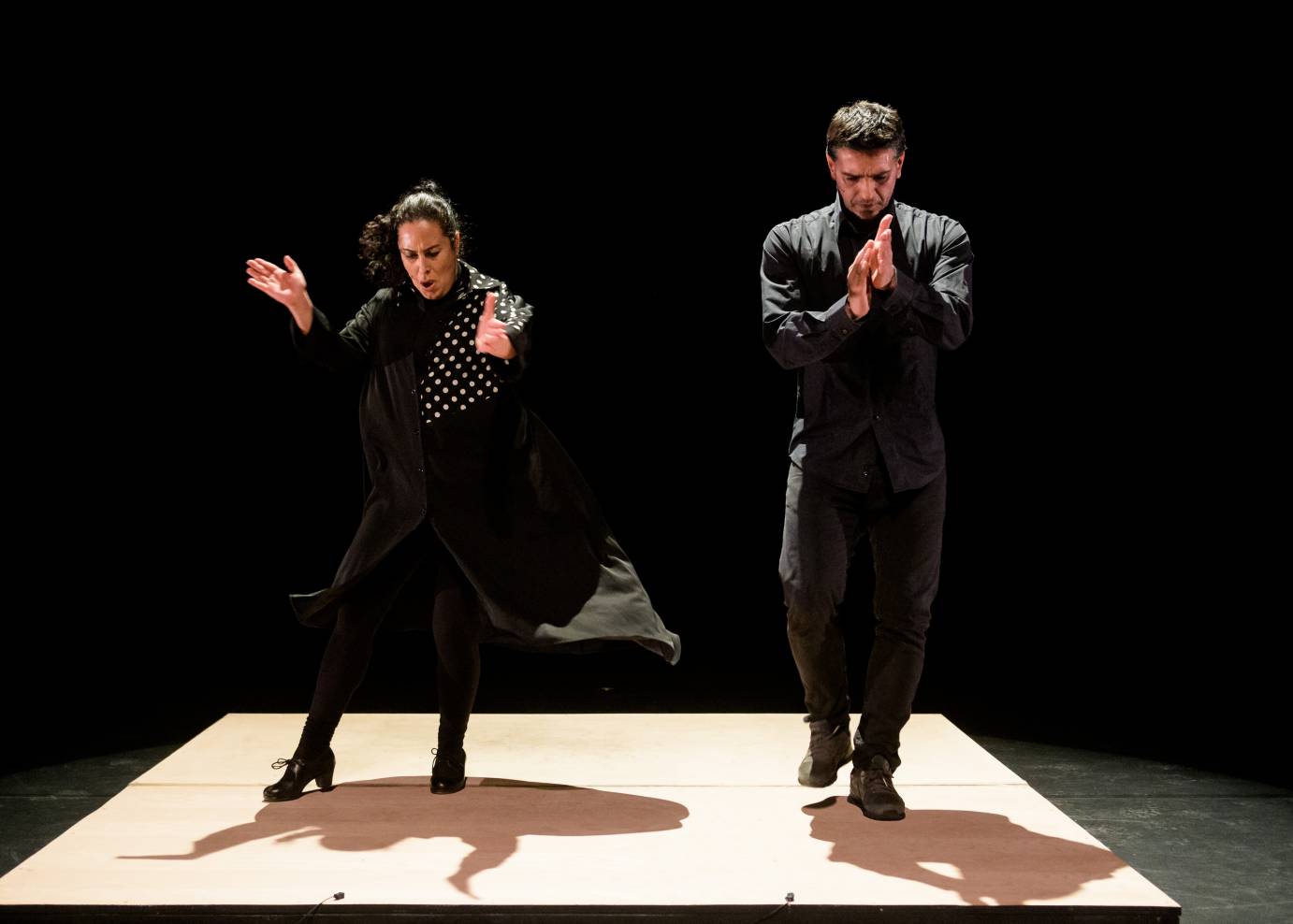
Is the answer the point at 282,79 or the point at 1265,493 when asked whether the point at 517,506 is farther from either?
the point at 1265,493

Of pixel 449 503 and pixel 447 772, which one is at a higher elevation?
pixel 449 503

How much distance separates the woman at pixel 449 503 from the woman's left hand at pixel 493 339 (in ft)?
0.09

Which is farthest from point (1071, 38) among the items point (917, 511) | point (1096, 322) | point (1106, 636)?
point (917, 511)

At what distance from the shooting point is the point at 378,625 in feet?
9.79

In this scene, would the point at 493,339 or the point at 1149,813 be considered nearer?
the point at 493,339

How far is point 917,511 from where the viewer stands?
2805 millimetres

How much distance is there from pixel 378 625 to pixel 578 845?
0.71 meters

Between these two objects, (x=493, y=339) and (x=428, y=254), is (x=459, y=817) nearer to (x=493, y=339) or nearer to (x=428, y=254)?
(x=493, y=339)

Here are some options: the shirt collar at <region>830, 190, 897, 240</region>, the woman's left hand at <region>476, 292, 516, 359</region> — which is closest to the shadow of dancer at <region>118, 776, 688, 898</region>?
the woman's left hand at <region>476, 292, 516, 359</region>

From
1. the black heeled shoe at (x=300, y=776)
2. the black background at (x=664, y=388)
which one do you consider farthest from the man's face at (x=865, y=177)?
the black background at (x=664, y=388)

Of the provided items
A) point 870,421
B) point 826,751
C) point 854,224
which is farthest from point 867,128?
point 826,751

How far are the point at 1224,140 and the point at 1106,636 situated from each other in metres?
1.88

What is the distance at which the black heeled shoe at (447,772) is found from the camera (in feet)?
9.94

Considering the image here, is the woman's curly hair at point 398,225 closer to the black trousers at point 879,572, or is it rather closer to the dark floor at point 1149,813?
the black trousers at point 879,572
